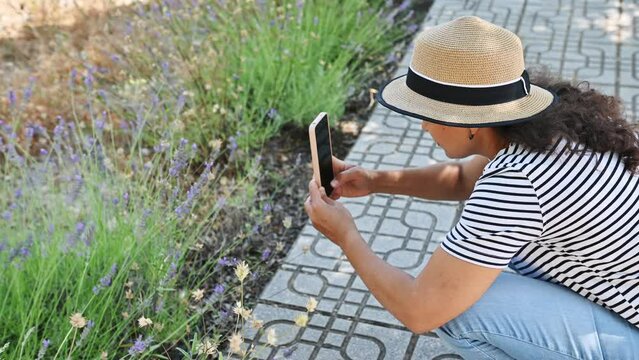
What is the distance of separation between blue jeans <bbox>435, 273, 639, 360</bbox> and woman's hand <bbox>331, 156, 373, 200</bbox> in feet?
2.04

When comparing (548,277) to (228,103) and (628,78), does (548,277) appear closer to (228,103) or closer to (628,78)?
(228,103)

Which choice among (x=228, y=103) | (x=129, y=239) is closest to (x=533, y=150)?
(x=129, y=239)

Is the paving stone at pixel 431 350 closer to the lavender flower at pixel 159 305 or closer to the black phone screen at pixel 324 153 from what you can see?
the black phone screen at pixel 324 153

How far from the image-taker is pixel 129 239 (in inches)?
122

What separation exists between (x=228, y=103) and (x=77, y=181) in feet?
6.06

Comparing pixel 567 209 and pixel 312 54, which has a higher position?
pixel 567 209

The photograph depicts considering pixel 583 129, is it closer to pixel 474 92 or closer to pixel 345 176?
pixel 474 92

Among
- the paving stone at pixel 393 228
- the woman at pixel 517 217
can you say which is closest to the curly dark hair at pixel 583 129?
the woman at pixel 517 217

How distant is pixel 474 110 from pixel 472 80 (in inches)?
3.3

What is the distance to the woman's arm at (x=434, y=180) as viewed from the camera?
2887mm

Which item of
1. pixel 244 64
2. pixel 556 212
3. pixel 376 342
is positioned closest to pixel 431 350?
pixel 376 342

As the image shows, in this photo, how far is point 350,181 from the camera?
2.87m

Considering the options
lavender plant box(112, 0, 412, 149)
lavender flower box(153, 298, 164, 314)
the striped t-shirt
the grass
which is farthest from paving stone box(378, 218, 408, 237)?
the striped t-shirt

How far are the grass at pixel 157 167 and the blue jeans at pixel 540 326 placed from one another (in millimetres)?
703
